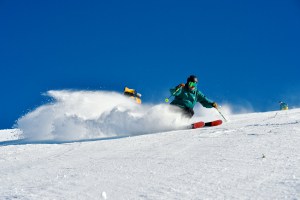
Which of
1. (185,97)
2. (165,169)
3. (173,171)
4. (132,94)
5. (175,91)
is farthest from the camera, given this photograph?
(132,94)

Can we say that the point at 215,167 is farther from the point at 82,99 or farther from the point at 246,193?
the point at 82,99

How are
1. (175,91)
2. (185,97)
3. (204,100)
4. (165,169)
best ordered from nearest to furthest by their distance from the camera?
1. (165,169)
2. (175,91)
3. (185,97)
4. (204,100)

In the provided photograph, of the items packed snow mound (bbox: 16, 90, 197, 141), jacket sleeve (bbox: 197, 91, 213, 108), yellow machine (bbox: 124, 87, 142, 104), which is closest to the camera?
packed snow mound (bbox: 16, 90, 197, 141)

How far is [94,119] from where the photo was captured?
10773 mm

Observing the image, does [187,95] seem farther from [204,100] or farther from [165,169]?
[165,169]

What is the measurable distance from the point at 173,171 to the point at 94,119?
734 cm

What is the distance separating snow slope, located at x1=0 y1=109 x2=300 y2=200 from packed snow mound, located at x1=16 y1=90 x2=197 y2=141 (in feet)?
11.4

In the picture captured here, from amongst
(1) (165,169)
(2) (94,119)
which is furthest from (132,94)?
(1) (165,169)

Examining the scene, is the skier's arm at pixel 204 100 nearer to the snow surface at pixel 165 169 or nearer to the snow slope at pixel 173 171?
the snow surface at pixel 165 169

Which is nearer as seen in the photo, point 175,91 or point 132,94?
point 175,91

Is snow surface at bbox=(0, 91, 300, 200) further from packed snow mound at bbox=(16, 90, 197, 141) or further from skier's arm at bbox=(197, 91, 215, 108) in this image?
skier's arm at bbox=(197, 91, 215, 108)

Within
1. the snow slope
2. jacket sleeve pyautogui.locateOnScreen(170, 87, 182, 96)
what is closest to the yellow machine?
jacket sleeve pyautogui.locateOnScreen(170, 87, 182, 96)

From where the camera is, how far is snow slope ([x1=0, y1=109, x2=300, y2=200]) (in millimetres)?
2898

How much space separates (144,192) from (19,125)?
10.4 metres
